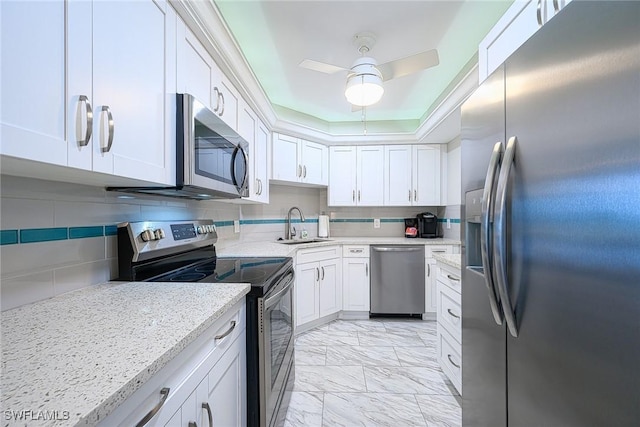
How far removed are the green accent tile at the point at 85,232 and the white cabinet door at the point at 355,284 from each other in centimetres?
251

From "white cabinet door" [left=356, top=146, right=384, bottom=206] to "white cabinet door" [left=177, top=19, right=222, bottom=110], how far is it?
2.25 m

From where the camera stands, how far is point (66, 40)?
712 millimetres

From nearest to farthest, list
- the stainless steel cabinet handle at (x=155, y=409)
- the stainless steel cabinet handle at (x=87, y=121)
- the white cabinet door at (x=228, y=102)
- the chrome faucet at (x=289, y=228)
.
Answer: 1. the stainless steel cabinet handle at (x=155, y=409)
2. the stainless steel cabinet handle at (x=87, y=121)
3. the white cabinet door at (x=228, y=102)
4. the chrome faucet at (x=289, y=228)

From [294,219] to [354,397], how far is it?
7.16 ft

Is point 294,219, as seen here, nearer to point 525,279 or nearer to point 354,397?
point 354,397

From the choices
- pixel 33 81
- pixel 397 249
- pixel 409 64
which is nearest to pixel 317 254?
pixel 397 249

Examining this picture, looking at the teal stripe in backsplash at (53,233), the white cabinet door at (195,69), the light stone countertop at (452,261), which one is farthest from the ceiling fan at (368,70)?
the teal stripe in backsplash at (53,233)

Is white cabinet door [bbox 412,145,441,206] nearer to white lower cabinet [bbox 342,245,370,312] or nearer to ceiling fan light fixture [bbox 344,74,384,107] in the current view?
white lower cabinet [bbox 342,245,370,312]

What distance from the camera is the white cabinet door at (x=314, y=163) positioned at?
3.32 meters

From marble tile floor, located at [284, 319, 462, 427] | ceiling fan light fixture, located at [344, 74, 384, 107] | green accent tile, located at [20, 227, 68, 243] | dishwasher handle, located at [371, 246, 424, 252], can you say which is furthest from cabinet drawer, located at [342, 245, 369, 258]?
green accent tile, located at [20, 227, 68, 243]

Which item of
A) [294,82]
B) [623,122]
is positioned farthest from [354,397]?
[294,82]

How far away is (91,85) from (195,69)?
72cm

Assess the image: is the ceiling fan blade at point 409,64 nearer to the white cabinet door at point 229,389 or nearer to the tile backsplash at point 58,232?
the tile backsplash at point 58,232

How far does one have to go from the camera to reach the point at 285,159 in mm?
3109
